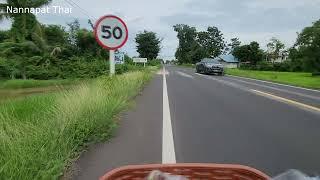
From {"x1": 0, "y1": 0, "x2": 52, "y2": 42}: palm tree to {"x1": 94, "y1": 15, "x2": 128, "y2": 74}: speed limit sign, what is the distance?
1291 inches

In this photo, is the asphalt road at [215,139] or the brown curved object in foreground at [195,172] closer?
the brown curved object in foreground at [195,172]

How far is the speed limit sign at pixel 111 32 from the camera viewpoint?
1414cm

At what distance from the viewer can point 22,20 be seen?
149ft

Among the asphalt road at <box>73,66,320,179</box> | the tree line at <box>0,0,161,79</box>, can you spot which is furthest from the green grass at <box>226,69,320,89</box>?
the asphalt road at <box>73,66,320,179</box>

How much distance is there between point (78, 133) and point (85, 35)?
4978 centimetres

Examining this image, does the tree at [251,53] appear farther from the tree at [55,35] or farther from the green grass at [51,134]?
the green grass at [51,134]

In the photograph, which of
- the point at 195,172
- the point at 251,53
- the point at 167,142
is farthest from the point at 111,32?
the point at 251,53

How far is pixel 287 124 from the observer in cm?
1037

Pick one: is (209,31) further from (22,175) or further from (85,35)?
(22,175)

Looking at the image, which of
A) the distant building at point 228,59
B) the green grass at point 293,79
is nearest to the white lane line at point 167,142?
the green grass at point 293,79

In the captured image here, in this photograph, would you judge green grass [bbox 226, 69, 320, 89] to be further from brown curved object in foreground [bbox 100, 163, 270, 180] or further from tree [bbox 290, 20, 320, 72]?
brown curved object in foreground [bbox 100, 163, 270, 180]

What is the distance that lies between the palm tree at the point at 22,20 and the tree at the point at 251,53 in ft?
228

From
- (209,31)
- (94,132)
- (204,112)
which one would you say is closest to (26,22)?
(204,112)

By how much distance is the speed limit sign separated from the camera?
557 inches
